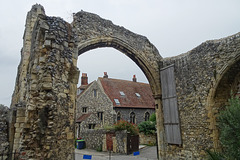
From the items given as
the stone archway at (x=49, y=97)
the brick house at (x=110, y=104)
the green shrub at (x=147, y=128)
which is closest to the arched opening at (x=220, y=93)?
the stone archway at (x=49, y=97)

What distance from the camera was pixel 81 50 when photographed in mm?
6691

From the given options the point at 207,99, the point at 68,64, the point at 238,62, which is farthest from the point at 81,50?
the point at 238,62

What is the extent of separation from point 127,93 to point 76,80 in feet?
47.2

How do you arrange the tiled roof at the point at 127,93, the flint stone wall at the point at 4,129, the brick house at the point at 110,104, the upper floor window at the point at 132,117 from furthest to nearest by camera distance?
the tiled roof at the point at 127,93 < the upper floor window at the point at 132,117 < the brick house at the point at 110,104 < the flint stone wall at the point at 4,129

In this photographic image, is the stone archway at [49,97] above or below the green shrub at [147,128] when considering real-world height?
above

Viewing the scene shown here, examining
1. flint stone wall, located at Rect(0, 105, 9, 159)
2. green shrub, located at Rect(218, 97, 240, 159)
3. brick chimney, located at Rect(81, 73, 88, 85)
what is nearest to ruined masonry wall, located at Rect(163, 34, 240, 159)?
green shrub, located at Rect(218, 97, 240, 159)

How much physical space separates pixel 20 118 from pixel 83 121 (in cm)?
1181

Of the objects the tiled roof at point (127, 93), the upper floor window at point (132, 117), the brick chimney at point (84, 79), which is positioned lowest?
the upper floor window at point (132, 117)

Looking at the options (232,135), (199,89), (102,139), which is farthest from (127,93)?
(232,135)

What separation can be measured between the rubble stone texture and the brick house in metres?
8.77

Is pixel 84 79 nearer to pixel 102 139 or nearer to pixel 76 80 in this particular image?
pixel 102 139

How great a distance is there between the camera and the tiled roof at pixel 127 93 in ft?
57.2

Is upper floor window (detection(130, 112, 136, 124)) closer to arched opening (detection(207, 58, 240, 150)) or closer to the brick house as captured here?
the brick house

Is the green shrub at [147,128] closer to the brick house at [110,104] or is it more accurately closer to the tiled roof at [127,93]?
the brick house at [110,104]
